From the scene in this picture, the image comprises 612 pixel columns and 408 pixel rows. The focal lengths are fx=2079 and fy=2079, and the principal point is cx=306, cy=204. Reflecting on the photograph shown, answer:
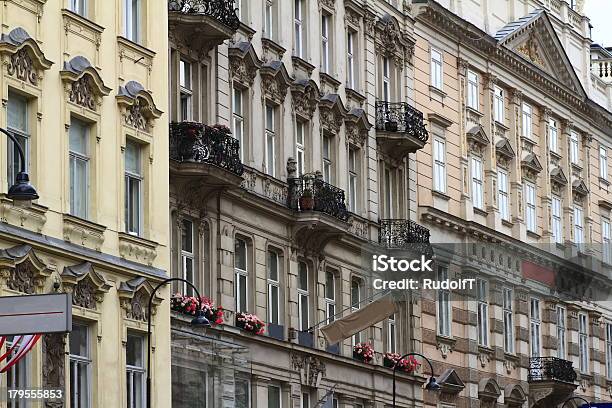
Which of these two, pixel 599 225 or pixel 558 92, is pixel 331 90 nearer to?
pixel 558 92

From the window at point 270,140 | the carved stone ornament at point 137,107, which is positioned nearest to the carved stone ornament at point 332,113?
the window at point 270,140

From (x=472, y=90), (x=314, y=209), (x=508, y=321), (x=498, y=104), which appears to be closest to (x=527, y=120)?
(x=498, y=104)

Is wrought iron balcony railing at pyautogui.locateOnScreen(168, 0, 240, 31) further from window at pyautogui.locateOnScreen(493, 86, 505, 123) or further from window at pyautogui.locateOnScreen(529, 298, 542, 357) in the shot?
window at pyautogui.locateOnScreen(529, 298, 542, 357)

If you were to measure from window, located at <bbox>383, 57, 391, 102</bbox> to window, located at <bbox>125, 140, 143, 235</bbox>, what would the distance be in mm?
19503

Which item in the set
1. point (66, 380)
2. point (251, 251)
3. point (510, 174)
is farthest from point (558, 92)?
point (66, 380)

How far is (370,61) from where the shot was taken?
5622 cm

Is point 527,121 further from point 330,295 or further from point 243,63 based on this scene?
point 243,63

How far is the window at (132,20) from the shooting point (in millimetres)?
38719

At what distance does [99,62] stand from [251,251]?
1172 cm

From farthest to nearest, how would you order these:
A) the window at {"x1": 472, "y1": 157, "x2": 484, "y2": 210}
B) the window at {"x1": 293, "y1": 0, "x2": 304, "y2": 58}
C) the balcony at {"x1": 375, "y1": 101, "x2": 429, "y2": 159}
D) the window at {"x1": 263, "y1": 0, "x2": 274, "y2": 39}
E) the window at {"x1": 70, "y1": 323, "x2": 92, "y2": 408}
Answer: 1. the window at {"x1": 472, "y1": 157, "x2": 484, "y2": 210}
2. the balcony at {"x1": 375, "y1": 101, "x2": 429, "y2": 159}
3. the window at {"x1": 293, "y1": 0, "x2": 304, "y2": 58}
4. the window at {"x1": 263, "y1": 0, "x2": 274, "y2": 39}
5. the window at {"x1": 70, "y1": 323, "x2": 92, "y2": 408}

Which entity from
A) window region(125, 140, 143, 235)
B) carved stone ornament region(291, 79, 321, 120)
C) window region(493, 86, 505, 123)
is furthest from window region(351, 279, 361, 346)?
window region(125, 140, 143, 235)

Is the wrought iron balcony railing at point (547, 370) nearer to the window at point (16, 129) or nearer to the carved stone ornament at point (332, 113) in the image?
the carved stone ornament at point (332, 113)

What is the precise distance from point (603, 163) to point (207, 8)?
34.7 m

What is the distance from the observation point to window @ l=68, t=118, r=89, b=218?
3622 centimetres
